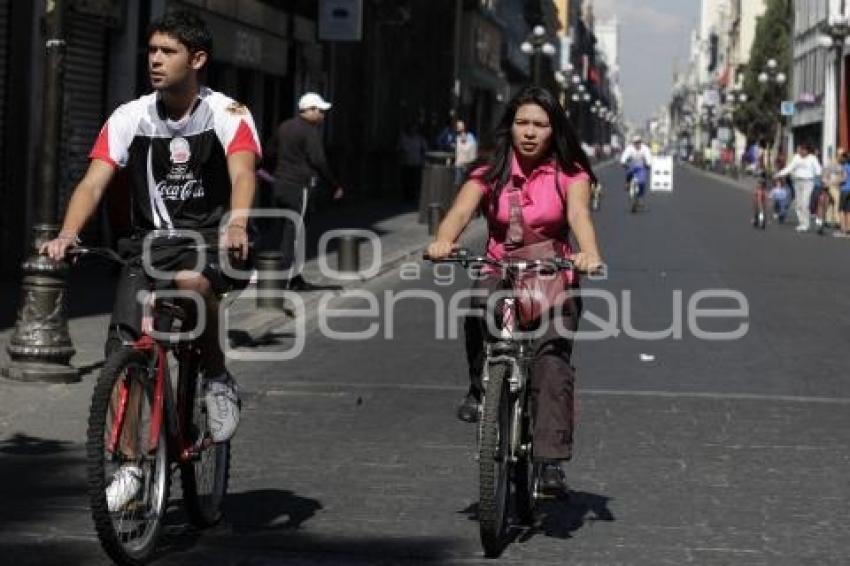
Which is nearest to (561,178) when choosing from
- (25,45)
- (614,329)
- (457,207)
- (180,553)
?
(457,207)

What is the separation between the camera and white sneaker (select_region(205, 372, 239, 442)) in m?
6.38

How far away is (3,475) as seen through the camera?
25.0ft

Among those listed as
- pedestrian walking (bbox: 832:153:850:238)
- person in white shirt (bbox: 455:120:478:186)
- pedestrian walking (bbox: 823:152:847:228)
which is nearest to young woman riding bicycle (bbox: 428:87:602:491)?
pedestrian walking (bbox: 832:153:850:238)

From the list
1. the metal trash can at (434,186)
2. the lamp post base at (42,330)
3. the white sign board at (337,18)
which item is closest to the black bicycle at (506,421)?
the lamp post base at (42,330)

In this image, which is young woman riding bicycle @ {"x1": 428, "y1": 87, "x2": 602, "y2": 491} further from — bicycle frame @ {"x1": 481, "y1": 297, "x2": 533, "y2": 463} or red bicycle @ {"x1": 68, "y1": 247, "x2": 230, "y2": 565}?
red bicycle @ {"x1": 68, "y1": 247, "x2": 230, "y2": 565}

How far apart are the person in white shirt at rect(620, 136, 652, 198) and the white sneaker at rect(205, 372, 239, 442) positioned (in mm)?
35493

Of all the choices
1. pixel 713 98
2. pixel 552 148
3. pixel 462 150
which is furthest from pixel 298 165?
pixel 713 98

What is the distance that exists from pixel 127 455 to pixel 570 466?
292 cm

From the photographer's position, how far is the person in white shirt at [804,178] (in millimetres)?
35656

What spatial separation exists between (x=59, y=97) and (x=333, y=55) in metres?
26.3

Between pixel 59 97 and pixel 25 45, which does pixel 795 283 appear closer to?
pixel 25 45

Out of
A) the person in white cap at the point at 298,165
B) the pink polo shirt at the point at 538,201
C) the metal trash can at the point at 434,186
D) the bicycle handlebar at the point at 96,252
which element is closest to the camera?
the bicycle handlebar at the point at 96,252

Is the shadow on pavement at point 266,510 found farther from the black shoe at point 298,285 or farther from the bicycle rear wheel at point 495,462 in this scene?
the black shoe at point 298,285

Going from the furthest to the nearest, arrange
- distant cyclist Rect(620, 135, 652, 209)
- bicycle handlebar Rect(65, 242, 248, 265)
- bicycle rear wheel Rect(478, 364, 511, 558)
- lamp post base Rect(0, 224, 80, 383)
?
distant cyclist Rect(620, 135, 652, 209)
lamp post base Rect(0, 224, 80, 383)
bicycle rear wheel Rect(478, 364, 511, 558)
bicycle handlebar Rect(65, 242, 248, 265)
